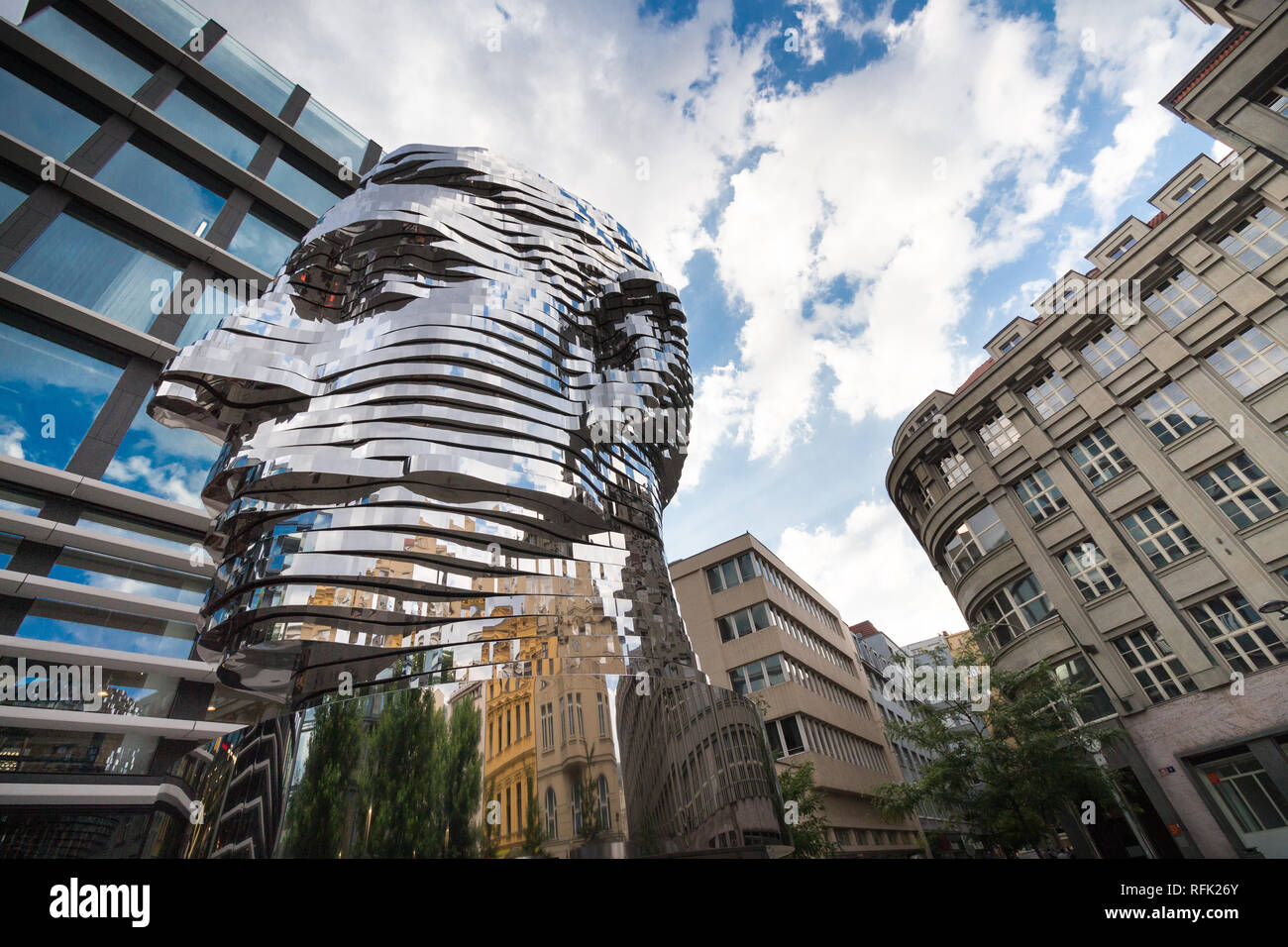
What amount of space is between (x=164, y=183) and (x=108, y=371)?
263 inches

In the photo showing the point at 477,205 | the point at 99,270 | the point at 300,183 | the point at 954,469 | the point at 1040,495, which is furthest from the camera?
the point at 954,469

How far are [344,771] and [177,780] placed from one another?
1.68 metres

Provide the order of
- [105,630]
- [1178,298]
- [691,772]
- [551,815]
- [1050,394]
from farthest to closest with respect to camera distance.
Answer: [1050,394], [1178,298], [105,630], [691,772], [551,815]

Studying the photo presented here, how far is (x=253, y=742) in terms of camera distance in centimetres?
348

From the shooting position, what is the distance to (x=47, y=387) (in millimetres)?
13453

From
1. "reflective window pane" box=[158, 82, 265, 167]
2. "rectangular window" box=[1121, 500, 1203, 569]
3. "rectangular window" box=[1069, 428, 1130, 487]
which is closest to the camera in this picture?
"reflective window pane" box=[158, 82, 265, 167]

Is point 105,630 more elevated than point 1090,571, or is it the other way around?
point 1090,571

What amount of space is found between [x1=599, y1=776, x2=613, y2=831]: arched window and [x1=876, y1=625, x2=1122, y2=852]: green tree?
19966mm

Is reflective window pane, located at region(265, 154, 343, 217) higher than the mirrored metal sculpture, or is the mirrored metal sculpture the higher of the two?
reflective window pane, located at region(265, 154, 343, 217)

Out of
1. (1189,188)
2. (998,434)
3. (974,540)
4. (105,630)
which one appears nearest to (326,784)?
(105,630)

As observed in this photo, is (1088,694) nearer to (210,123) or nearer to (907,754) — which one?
(907,754)

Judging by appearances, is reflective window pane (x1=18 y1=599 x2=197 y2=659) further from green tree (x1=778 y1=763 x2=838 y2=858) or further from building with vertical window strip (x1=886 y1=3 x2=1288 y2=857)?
building with vertical window strip (x1=886 y1=3 x2=1288 y2=857)

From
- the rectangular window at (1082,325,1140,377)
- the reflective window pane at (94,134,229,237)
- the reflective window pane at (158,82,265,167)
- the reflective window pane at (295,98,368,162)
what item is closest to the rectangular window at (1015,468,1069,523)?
the rectangular window at (1082,325,1140,377)

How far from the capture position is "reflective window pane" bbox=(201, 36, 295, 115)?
803 inches
